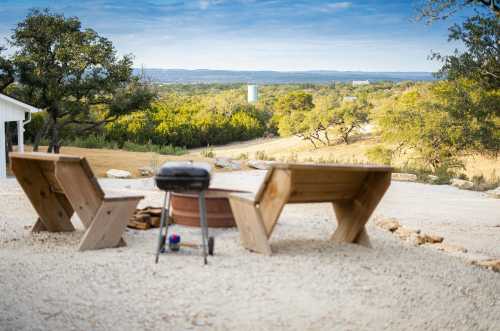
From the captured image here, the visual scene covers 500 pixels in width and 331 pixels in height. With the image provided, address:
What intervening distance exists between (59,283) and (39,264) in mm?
558

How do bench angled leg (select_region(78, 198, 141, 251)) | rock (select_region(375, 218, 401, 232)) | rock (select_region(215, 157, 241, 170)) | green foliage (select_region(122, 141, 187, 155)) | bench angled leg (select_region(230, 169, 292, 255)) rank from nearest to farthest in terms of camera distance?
bench angled leg (select_region(230, 169, 292, 255)), bench angled leg (select_region(78, 198, 141, 251)), rock (select_region(375, 218, 401, 232)), rock (select_region(215, 157, 241, 170)), green foliage (select_region(122, 141, 187, 155))

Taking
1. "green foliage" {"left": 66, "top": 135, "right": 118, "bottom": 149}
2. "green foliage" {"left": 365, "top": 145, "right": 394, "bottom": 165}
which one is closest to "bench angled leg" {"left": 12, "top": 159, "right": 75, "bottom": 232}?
"green foliage" {"left": 66, "top": 135, "right": 118, "bottom": 149}

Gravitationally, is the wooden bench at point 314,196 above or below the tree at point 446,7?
A: below

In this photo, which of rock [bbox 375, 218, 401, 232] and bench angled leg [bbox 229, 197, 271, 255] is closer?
bench angled leg [bbox 229, 197, 271, 255]

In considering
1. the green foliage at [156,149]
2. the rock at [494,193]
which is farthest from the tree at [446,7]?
the green foliage at [156,149]

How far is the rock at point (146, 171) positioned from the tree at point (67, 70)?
2.78 m

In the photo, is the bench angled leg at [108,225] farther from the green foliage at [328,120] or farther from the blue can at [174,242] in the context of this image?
the green foliage at [328,120]

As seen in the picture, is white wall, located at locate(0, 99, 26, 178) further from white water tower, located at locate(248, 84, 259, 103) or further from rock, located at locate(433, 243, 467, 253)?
white water tower, located at locate(248, 84, 259, 103)

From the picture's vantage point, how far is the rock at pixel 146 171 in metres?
13.9

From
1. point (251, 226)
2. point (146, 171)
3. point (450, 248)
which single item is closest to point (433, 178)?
point (146, 171)

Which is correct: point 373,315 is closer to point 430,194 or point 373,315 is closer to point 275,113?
point 430,194

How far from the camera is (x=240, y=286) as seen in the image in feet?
13.9

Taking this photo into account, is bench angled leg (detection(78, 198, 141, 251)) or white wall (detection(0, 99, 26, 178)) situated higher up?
white wall (detection(0, 99, 26, 178))

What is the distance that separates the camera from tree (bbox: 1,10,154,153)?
15453 mm
